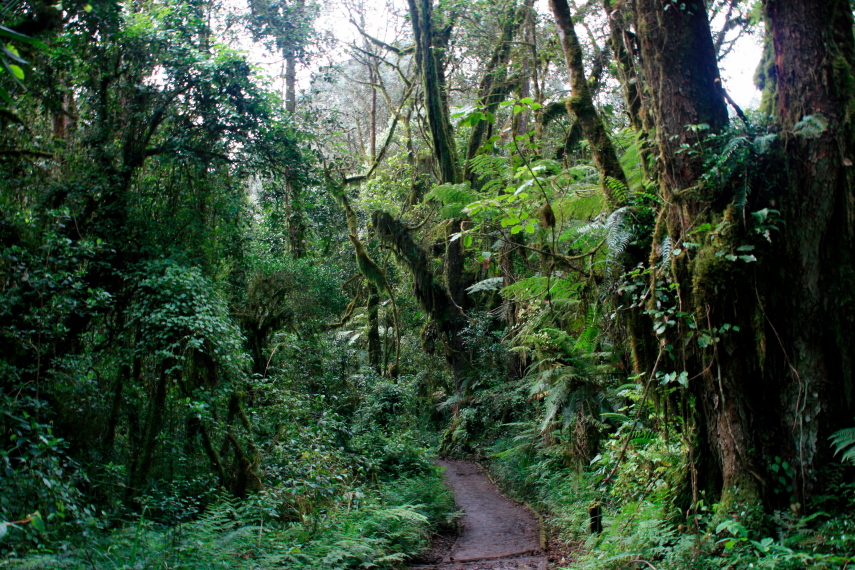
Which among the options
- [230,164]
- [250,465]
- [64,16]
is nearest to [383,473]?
[250,465]

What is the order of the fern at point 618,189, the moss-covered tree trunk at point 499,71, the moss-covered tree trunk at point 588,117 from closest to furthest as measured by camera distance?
the fern at point 618,189 < the moss-covered tree trunk at point 588,117 < the moss-covered tree trunk at point 499,71

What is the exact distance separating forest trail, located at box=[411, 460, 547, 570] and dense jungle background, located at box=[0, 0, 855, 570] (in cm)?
40

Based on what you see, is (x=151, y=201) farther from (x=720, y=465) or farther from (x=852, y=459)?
(x=852, y=459)

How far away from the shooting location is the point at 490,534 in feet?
26.8

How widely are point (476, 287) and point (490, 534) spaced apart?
412 cm

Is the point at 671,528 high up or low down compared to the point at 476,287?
down

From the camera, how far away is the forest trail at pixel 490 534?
6738 mm

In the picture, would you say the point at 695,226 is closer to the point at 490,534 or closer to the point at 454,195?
the point at 454,195

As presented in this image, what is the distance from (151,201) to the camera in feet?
26.7

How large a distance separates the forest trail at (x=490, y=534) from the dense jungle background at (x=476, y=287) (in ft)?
1.30

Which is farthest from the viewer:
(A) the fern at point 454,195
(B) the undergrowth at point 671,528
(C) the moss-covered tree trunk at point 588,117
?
(A) the fern at point 454,195

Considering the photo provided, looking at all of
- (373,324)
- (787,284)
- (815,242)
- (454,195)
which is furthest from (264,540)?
(373,324)

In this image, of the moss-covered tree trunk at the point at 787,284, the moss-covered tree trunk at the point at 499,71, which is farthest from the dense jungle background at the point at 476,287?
the moss-covered tree trunk at the point at 499,71

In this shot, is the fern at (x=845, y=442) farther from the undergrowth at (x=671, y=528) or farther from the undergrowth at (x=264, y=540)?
the undergrowth at (x=264, y=540)
